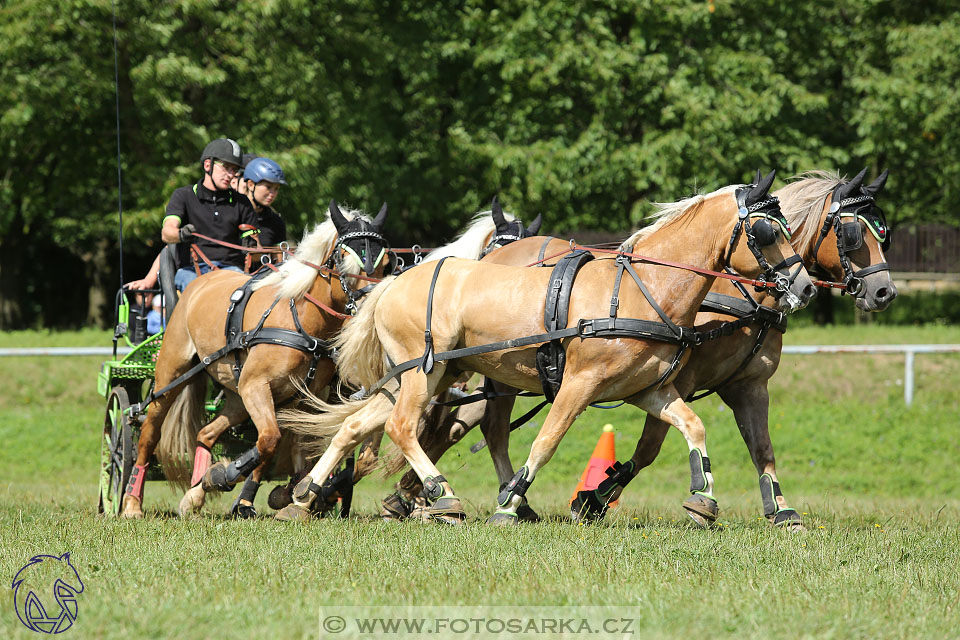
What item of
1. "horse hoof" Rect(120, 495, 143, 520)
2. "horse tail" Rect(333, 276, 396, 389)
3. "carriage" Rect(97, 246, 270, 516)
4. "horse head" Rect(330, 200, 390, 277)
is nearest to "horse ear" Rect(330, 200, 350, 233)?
"horse head" Rect(330, 200, 390, 277)

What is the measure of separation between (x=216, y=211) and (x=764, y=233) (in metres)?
4.47

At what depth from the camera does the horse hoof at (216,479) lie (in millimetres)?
7543

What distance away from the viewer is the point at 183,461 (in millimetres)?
8273

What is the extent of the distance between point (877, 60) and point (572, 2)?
637 centimetres

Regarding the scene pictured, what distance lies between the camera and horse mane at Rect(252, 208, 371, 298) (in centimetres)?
755

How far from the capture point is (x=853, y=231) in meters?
6.67

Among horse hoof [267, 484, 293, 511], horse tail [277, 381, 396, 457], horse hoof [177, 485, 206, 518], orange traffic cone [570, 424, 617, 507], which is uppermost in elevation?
horse tail [277, 381, 396, 457]

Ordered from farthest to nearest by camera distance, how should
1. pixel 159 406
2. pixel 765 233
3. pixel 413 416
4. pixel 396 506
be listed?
pixel 159 406, pixel 396 506, pixel 413 416, pixel 765 233

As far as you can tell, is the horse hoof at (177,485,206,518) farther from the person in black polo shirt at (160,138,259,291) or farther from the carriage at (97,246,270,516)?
the person in black polo shirt at (160,138,259,291)

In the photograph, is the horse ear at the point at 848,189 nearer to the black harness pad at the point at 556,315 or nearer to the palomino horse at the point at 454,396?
the black harness pad at the point at 556,315

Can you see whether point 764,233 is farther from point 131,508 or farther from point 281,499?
point 131,508

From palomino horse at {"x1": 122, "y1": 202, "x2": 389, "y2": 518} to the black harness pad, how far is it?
1.42m

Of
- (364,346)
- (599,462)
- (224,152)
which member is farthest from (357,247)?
(599,462)

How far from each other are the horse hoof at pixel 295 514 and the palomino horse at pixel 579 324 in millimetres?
16
